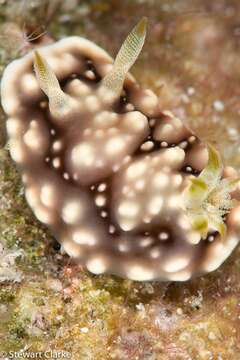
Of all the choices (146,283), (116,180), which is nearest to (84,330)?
(146,283)

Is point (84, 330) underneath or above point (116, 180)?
underneath

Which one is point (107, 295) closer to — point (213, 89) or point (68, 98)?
point (68, 98)

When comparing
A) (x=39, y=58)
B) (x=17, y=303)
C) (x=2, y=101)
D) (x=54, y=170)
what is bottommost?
(x=17, y=303)

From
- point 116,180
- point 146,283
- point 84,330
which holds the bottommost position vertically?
point 146,283

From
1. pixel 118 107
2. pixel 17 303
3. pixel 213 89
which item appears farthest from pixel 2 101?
pixel 213 89

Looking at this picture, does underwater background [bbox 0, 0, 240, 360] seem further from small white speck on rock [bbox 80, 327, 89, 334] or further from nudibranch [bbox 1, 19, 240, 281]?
nudibranch [bbox 1, 19, 240, 281]

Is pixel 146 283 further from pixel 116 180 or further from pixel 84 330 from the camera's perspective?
pixel 116 180

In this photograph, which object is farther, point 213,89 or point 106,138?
point 213,89

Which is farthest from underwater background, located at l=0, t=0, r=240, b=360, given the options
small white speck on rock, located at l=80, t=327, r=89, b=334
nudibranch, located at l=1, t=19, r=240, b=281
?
nudibranch, located at l=1, t=19, r=240, b=281
